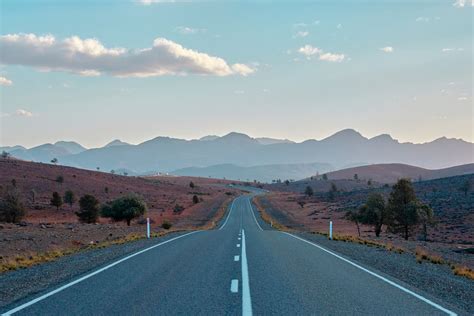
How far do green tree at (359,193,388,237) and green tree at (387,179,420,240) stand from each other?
86 cm

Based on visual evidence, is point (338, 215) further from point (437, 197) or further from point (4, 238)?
point (4, 238)

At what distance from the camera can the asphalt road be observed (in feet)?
29.4

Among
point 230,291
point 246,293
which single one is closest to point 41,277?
point 230,291

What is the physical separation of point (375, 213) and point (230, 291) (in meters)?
39.3

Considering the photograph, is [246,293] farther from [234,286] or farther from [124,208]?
[124,208]

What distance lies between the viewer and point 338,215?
75875 millimetres

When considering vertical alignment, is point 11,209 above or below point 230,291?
below

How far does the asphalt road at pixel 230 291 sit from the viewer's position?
8961mm

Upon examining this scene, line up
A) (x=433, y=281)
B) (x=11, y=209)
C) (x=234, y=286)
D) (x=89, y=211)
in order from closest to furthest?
(x=234, y=286)
(x=433, y=281)
(x=11, y=209)
(x=89, y=211)

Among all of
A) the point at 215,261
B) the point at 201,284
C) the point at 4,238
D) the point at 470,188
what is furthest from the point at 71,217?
the point at 470,188

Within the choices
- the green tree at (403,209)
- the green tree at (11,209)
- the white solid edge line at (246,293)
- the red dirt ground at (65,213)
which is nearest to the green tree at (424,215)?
the green tree at (403,209)

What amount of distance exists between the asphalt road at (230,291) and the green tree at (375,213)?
32.6m

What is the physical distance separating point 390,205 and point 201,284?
126ft

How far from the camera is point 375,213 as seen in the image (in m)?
47.8
